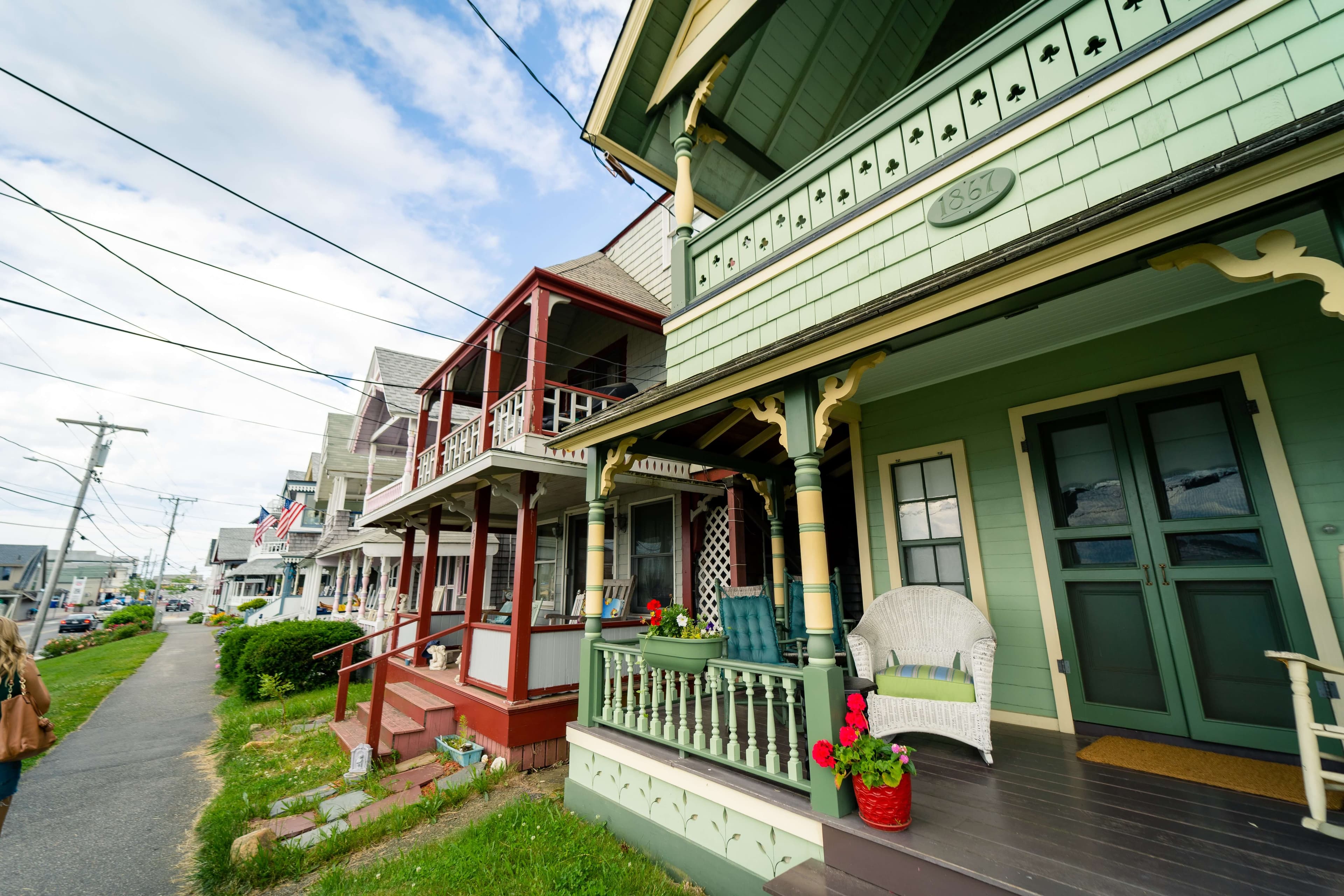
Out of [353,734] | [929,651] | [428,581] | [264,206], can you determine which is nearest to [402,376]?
[428,581]

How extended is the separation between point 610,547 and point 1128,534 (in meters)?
6.40

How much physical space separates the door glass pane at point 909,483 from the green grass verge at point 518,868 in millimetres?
3134

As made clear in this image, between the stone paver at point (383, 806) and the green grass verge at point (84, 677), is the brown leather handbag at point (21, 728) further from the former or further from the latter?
the green grass verge at point (84, 677)

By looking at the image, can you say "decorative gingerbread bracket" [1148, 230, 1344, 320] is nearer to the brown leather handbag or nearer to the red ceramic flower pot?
the red ceramic flower pot

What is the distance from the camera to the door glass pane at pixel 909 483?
4.22m

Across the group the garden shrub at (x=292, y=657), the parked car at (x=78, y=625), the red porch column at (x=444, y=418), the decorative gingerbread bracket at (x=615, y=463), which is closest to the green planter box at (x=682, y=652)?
the decorative gingerbread bracket at (x=615, y=463)

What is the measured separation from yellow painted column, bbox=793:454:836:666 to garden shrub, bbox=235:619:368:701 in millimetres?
10078

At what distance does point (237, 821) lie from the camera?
4312 mm

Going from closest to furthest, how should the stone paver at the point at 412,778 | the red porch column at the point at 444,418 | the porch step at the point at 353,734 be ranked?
the stone paver at the point at 412,778 < the porch step at the point at 353,734 < the red porch column at the point at 444,418

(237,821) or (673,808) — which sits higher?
(673,808)

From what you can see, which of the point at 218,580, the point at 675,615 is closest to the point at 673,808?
the point at 675,615

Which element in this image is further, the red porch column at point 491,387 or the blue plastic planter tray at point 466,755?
the red porch column at point 491,387

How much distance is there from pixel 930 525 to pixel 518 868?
372 cm

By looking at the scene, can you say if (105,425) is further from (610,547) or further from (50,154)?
(610,547)
